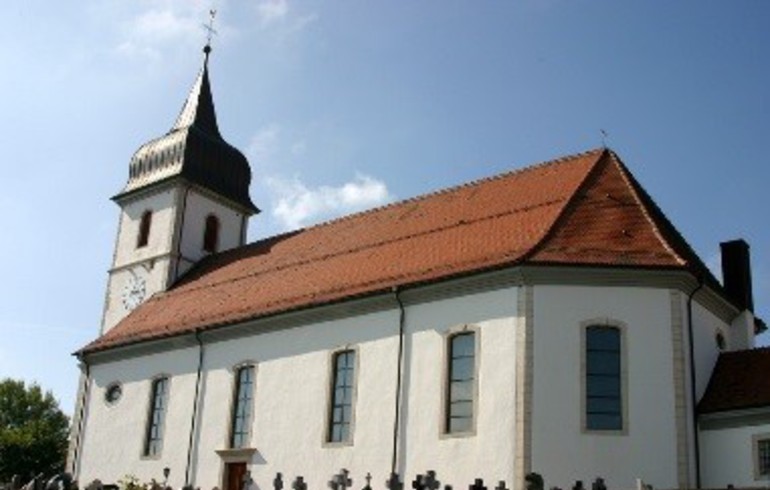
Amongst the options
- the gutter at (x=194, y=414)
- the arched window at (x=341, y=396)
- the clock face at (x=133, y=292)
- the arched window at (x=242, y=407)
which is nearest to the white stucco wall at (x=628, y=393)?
the arched window at (x=341, y=396)

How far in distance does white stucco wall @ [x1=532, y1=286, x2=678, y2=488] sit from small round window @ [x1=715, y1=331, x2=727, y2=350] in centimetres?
289

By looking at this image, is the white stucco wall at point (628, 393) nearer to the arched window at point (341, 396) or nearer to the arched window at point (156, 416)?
the arched window at point (341, 396)

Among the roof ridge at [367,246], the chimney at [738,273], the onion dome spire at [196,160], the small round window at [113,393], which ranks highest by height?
the onion dome spire at [196,160]

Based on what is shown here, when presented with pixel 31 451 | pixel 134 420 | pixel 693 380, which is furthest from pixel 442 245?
pixel 31 451

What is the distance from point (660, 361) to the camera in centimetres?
2205

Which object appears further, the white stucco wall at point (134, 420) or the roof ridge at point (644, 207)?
the white stucco wall at point (134, 420)

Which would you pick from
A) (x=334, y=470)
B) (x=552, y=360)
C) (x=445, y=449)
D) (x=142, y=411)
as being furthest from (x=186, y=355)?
(x=552, y=360)

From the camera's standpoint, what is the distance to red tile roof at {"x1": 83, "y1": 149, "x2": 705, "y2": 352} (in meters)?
23.7

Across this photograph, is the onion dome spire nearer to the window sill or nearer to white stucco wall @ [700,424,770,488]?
the window sill

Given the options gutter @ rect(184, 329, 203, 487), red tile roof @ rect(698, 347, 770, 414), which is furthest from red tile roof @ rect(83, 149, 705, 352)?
red tile roof @ rect(698, 347, 770, 414)

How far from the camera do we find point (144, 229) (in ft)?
127

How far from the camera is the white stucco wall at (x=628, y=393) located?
21.2m

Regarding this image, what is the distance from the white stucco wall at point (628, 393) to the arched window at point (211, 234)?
1872cm

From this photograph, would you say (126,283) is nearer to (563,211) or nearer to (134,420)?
(134,420)
